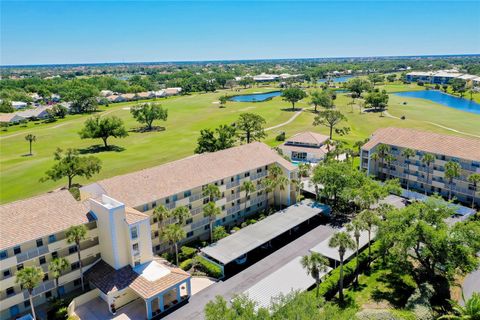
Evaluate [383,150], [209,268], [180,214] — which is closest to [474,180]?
[383,150]

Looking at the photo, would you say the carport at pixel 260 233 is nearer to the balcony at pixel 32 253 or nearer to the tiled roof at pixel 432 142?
the balcony at pixel 32 253

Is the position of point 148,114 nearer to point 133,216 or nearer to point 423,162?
point 423,162

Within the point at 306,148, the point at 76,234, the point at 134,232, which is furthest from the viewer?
the point at 306,148

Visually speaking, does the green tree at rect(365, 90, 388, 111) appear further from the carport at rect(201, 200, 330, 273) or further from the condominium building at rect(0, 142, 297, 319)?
the condominium building at rect(0, 142, 297, 319)

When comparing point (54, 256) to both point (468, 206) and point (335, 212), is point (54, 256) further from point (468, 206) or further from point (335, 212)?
point (468, 206)

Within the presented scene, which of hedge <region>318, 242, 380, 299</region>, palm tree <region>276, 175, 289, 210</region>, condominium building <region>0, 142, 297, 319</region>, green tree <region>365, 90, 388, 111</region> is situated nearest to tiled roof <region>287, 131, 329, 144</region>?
palm tree <region>276, 175, 289, 210</region>

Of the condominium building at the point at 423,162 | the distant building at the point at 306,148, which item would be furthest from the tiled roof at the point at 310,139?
the condominium building at the point at 423,162

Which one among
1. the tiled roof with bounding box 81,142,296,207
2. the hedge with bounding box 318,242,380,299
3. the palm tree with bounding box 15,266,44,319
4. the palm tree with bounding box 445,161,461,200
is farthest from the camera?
the palm tree with bounding box 445,161,461,200
